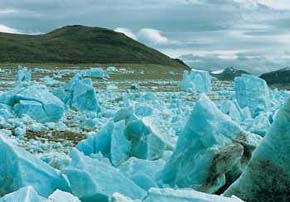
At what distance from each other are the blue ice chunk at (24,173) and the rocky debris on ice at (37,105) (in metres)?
9.22

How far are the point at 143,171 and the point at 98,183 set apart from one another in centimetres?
121

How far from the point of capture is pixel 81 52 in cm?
8944

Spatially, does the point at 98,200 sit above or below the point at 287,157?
below

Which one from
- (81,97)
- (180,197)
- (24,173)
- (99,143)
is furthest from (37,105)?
(180,197)

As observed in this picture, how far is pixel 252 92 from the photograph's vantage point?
25.6 metres

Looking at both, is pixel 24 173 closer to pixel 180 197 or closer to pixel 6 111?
pixel 180 197

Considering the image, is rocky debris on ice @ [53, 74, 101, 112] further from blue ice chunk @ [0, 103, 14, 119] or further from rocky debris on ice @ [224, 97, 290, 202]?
rocky debris on ice @ [224, 97, 290, 202]

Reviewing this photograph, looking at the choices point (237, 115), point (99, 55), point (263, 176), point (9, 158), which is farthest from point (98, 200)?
point (99, 55)

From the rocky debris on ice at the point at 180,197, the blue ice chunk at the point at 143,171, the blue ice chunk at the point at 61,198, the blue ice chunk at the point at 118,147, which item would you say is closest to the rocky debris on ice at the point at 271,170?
the blue ice chunk at the point at 143,171

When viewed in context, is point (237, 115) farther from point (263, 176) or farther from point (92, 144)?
point (263, 176)

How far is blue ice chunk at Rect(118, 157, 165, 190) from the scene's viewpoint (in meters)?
7.62

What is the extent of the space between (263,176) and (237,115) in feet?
33.5

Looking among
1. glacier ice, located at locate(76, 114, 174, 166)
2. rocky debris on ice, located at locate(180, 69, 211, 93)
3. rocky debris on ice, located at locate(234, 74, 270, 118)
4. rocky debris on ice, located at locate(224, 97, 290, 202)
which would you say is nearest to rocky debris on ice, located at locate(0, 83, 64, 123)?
glacier ice, located at locate(76, 114, 174, 166)

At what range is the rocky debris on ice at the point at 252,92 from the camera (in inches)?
956
